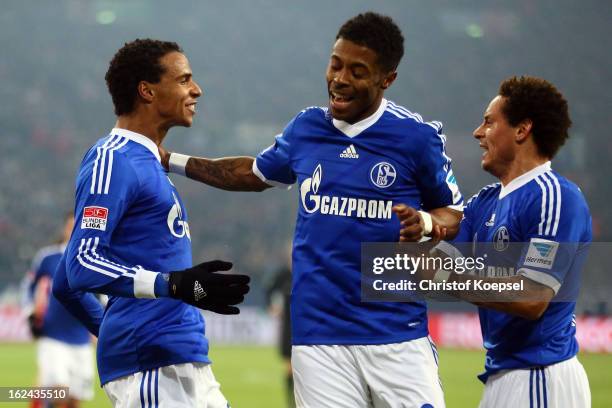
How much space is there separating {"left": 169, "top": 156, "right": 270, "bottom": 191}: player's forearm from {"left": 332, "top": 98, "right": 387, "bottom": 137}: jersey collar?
2.33 ft

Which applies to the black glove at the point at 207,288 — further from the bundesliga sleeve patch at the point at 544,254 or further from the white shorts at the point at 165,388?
the bundesliga sleeve patch at the point at 544,254

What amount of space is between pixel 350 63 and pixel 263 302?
687 inches

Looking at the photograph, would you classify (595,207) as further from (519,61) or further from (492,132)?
(492,132)

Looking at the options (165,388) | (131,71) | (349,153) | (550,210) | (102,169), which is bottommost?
(165,388)

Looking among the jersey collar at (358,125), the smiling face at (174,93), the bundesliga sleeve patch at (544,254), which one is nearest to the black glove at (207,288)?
the jersey collar at (358,125)

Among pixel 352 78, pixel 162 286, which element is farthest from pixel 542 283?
pixel 162 286

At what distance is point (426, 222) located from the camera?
147 inches

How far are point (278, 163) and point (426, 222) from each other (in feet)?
2.95

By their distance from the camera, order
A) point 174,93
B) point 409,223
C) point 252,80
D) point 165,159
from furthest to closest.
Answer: point 252,80, point 165,159, point 174,93, point 409,223

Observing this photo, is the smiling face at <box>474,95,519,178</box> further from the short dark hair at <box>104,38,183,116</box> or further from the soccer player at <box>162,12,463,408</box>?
the short dark hair at <box>104,38,183,116</box>

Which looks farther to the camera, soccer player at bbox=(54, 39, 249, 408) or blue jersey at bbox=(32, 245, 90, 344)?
blue jersey at bbox=(32, 245, 90, 344)

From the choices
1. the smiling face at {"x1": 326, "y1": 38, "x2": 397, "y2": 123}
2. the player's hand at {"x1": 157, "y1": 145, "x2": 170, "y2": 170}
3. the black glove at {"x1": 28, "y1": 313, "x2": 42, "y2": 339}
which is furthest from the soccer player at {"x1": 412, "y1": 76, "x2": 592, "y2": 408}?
the black glove at {"x1": 28, "y1": 313, "x2": 42, "y2": 339}

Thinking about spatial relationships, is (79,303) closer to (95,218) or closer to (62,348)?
(95,218)

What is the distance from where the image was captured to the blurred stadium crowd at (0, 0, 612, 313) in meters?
25.8
